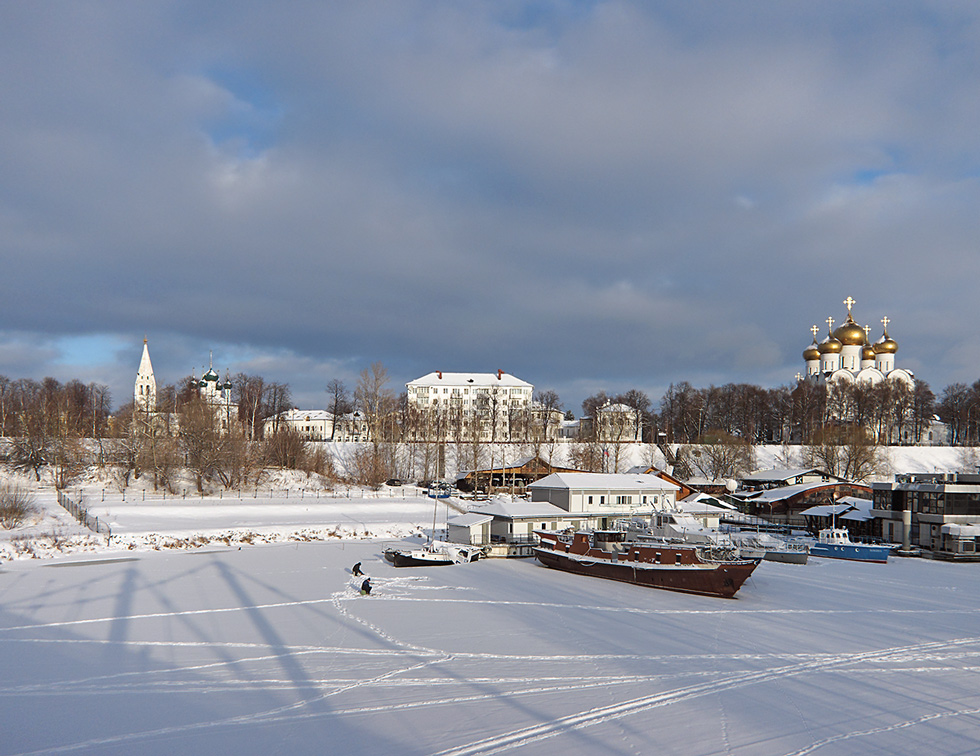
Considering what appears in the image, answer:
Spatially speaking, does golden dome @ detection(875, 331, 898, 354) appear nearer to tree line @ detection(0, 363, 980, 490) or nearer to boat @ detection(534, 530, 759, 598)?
tree line @ detection(0, 363, 980, 490)

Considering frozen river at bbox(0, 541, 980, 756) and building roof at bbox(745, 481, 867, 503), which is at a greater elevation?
building roof at bbox(745, 481, 867, 503)

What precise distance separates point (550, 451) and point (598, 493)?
3806cm

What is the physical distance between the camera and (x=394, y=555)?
3234 centimetres

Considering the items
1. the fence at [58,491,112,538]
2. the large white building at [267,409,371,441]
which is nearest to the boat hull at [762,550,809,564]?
the fence at [58,491,112,538]

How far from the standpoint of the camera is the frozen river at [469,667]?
12.8 m

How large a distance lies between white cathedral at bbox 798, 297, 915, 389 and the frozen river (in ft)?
267

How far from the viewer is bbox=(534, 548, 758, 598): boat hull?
2744 cm

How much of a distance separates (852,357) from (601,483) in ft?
259

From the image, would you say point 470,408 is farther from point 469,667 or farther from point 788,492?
point 469,667

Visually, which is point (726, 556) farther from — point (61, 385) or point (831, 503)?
point (61, 385)

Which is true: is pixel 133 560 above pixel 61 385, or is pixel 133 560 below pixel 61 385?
below

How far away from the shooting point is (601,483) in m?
42.4

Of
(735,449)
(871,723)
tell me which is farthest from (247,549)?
A: (735,449)

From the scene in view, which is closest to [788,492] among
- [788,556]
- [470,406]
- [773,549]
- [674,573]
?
[773,549]
